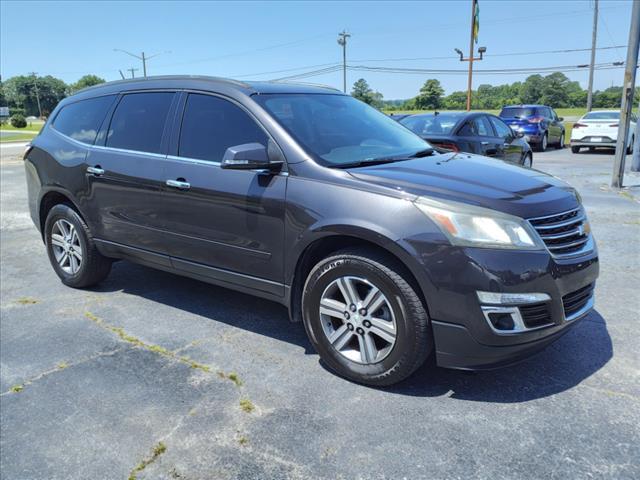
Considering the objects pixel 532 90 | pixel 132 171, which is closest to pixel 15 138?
pixel 132 171

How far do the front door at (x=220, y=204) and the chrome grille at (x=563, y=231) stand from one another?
1507mm

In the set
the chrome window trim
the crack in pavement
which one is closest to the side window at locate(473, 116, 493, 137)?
the chrome window trim

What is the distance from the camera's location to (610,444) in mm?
2529

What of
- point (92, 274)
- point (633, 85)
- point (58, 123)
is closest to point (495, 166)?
point (92, 274)

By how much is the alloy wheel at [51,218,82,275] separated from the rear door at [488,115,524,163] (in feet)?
23.1

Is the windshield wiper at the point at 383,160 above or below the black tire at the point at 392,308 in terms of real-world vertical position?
above

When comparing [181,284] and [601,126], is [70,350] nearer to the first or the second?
[181,284]

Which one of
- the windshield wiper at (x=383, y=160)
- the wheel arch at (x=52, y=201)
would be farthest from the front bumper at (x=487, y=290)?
the wheel arch at (x=52, y=201)

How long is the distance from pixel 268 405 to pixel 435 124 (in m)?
7.05

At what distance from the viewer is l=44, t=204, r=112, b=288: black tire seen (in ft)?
15.5

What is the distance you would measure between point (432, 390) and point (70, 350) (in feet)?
8.22

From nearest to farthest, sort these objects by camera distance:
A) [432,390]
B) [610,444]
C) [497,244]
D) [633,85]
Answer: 1. [610,444]
2. [497,244]
3. [432,390]
4. [633,85]

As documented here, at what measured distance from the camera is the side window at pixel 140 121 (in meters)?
4.11

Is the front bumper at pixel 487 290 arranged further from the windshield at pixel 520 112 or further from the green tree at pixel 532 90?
the green tree at pixel 532 90
